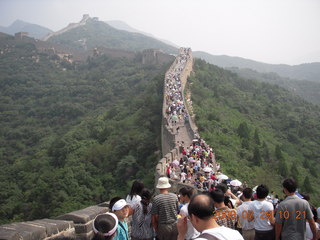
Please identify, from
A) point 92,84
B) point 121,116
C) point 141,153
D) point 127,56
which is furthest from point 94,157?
point 127,56

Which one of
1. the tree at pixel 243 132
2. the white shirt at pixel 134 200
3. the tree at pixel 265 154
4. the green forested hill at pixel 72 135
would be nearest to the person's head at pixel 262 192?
the white shirt at pixel 134 200

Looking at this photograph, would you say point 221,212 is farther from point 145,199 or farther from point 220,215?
point 145,199

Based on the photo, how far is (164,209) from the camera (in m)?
4.43

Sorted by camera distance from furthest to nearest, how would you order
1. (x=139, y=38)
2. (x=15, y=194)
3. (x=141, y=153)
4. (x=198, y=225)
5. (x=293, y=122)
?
(x=139, y=38), (x=293, y=122), (x=15, y=194), (x=141, y=153), (x=198, y=225)

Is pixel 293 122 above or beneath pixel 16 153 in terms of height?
above

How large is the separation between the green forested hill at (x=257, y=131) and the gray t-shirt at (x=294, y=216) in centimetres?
1150

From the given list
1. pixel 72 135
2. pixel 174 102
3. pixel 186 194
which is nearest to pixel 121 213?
pixel 186 194

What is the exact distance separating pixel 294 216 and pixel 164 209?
5.12 ft

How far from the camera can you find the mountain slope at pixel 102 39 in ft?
320

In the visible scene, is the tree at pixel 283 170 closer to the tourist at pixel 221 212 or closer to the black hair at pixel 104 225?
the tourist at pixel 221 212

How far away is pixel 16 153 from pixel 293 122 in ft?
90.3

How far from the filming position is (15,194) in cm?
2186

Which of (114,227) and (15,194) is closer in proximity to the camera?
(114,227)

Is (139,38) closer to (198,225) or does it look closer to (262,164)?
(262,164)
